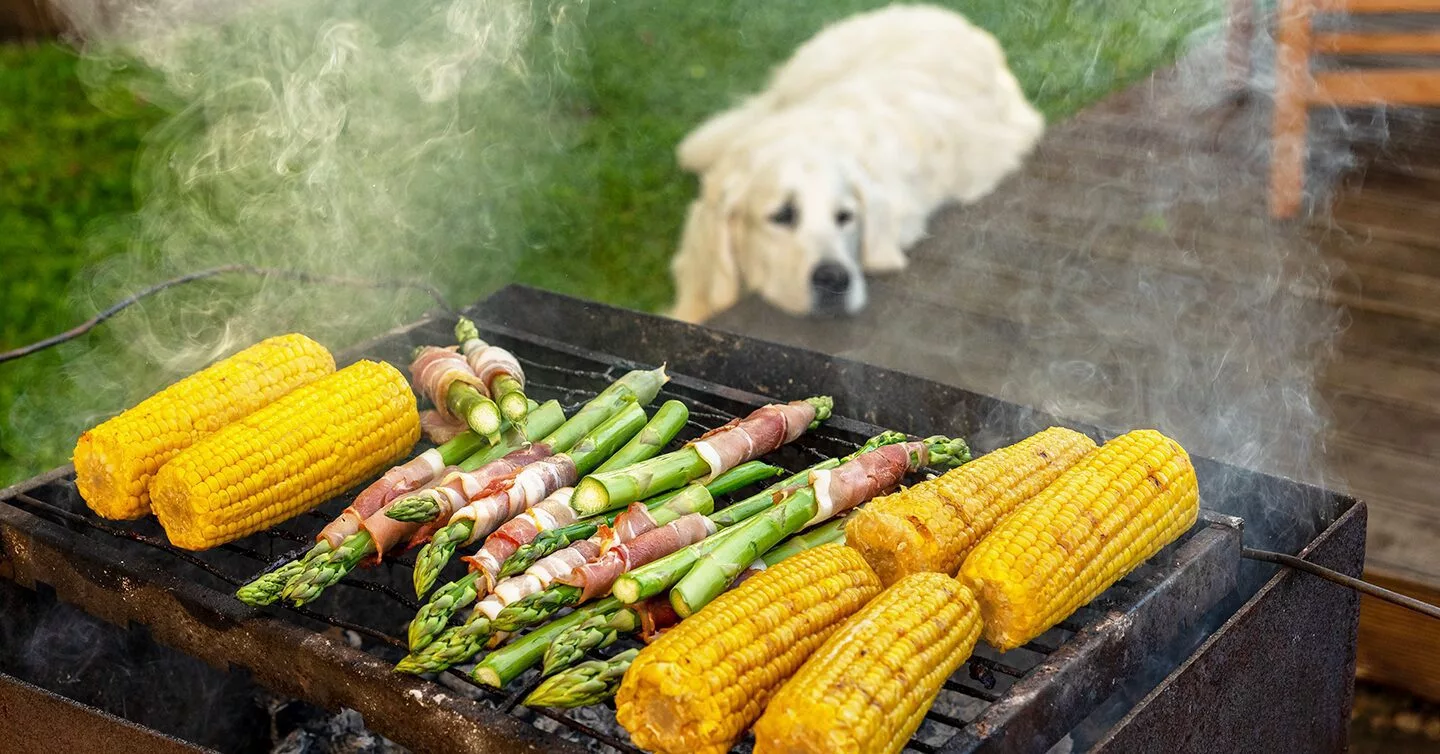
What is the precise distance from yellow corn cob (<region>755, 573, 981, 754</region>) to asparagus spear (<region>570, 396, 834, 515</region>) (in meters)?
0.71

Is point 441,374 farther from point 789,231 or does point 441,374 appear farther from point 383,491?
point 789,231

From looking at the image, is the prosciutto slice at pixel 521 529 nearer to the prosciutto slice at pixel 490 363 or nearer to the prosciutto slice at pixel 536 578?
the prosciutto slice at pixel 536 578

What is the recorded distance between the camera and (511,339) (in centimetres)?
377

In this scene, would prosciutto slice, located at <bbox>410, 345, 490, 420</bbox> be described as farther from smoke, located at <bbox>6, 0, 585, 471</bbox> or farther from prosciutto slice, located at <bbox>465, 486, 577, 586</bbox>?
smoke, located at <bbox>6, 0, 585, 471</bbox>

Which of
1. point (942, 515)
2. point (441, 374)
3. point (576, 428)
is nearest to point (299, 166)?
point (441, 374)

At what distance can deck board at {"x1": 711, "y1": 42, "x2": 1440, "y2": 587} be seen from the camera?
4.88 m

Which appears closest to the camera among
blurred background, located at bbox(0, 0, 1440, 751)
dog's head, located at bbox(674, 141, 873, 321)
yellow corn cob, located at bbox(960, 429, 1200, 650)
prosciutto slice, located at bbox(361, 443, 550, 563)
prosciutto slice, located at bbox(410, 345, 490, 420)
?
yellow corn cob, located at bbox(960, 429, 1200, 650)

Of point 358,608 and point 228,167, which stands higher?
point 228,167

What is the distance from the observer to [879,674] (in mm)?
1998

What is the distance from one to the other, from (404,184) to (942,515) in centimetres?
522

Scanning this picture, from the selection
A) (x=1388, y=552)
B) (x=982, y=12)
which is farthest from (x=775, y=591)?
(x=982, y=12)

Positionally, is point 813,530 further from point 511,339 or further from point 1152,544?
point 511,339

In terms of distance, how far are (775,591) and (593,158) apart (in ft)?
21.7

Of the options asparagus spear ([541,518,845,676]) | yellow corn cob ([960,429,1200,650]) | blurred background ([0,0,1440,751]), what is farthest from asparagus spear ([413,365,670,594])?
blurred background ([0,0,1440,751])
